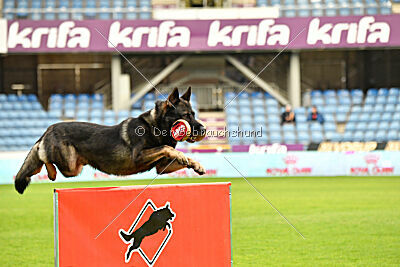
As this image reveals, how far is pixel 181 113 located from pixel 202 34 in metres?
21.8

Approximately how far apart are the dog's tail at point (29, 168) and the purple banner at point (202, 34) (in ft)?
68.1

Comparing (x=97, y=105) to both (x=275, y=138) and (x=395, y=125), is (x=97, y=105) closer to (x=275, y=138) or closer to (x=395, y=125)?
(x=275, y=138)

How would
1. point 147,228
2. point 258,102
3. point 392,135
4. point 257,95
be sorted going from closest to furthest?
1. point 147,228
2. point 258,102
3. point 257,95
4. point 392,135

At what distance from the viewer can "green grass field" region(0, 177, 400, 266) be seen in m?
9.27

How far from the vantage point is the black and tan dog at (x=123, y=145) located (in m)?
4.49

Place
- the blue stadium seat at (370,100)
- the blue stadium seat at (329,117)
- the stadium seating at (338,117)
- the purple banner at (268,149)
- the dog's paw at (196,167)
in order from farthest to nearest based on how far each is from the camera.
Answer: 1. the blue stadium seat at (370,100)
2. the blue stadium seat at (329,117)
3. the stadium seating at (338,117)
4. the purple banner at (268,149)
5. the dog's paw at (196,167)

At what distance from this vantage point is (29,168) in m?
4.88

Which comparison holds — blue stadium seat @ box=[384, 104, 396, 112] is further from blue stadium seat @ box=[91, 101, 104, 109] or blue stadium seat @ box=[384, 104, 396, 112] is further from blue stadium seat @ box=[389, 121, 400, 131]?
blue stadium seat @ box=[91, 101, 104, 109]

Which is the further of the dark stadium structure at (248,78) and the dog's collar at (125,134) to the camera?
the dark stadium structure at (248,78)

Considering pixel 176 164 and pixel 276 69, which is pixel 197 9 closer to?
pixel 276 69

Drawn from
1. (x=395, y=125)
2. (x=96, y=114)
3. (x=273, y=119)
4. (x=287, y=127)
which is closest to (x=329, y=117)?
(x=395, y=125)

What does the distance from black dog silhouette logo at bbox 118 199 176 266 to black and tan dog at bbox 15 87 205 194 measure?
1.10 m

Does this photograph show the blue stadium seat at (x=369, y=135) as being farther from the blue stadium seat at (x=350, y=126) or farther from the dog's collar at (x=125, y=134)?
the dog's collar at (x=125, y=134)

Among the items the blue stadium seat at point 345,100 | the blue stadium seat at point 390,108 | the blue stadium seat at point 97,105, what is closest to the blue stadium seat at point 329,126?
the blue stadium seat at point 345,100
